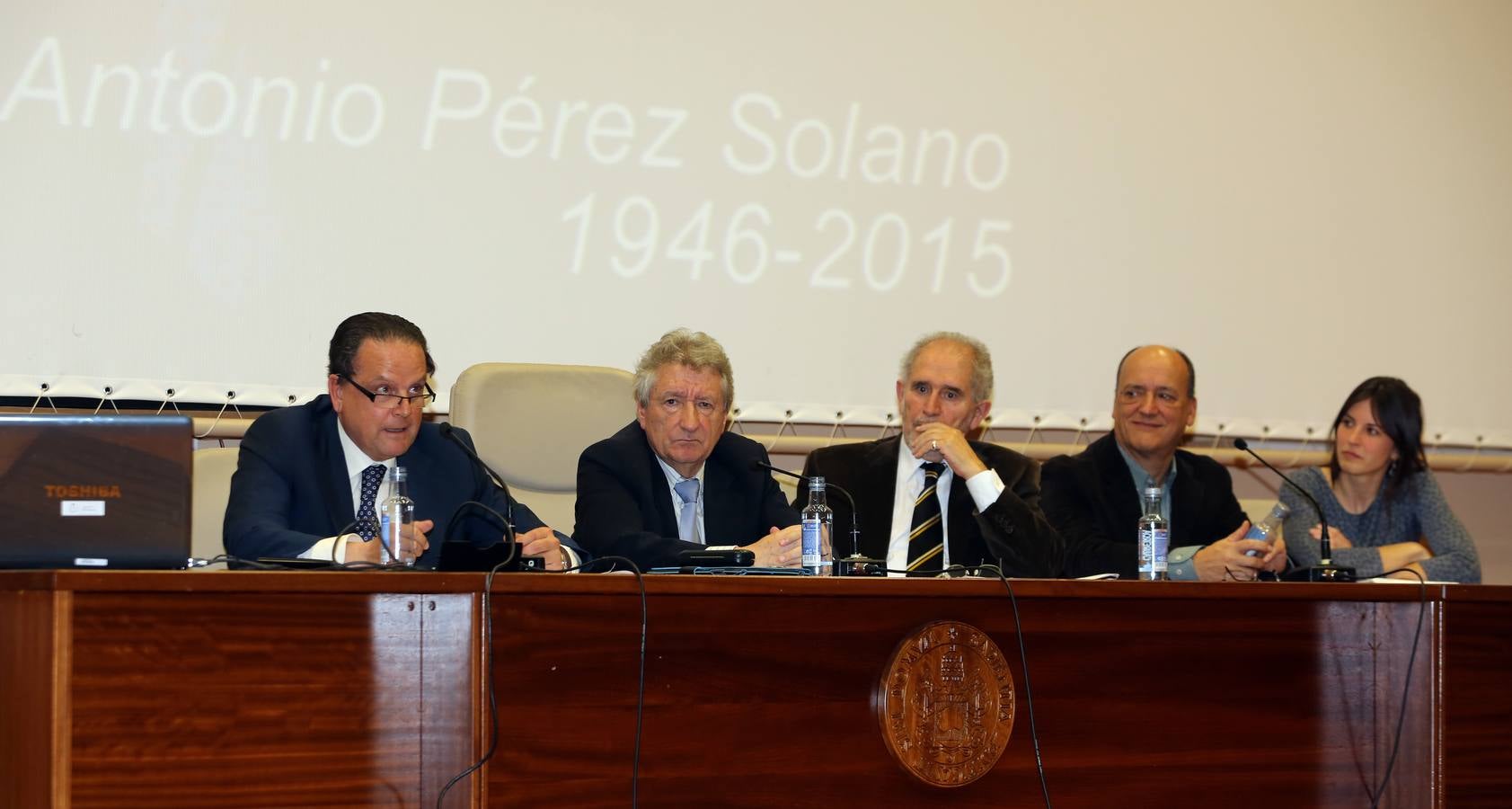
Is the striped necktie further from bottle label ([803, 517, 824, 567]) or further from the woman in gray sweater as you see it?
the woman in gray sweater

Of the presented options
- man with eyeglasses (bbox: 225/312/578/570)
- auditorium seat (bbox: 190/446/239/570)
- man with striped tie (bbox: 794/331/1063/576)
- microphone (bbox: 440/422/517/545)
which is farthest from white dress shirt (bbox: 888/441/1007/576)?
auditorium seat (bbox: 190/446/239/570)

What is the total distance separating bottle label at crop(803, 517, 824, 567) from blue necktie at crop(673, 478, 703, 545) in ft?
1.83

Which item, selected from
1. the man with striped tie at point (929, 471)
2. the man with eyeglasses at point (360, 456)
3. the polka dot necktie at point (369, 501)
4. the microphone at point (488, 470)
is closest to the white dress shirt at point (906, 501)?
the man with striped tie at point (929, 471)

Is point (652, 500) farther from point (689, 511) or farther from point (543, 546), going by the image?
point (543, 546)

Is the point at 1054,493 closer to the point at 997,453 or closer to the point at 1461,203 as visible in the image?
the point at 997,453

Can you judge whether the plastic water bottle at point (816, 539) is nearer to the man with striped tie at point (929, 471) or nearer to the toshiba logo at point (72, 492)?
the man with striped tie at point (929, 471)

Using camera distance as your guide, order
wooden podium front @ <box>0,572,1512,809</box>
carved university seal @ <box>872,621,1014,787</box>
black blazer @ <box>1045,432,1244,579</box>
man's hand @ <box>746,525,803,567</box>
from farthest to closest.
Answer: black blazer @ <box>1045,432,1244,579</box> < man's hand @ <box>746,525,803,567</box> < carved university seal @ <box>872,621,1014,787</box> < wooden podium front @ <box>0,572,1512,809</box>

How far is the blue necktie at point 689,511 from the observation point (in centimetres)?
294

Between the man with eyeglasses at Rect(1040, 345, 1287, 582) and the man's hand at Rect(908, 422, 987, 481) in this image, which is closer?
the man's hand at Rect(908, 422, 987, 481)

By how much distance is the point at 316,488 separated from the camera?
2572 millimetres

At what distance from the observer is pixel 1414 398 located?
3416 millimetres

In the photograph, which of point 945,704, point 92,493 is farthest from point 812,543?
point 92,493

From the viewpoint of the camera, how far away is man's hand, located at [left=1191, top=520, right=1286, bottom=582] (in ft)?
8.82

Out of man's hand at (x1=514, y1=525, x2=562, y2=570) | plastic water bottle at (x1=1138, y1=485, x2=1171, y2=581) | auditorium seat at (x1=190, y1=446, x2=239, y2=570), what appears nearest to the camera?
man's hand at (x1=514, y1=525, x2=562, y2=570)
